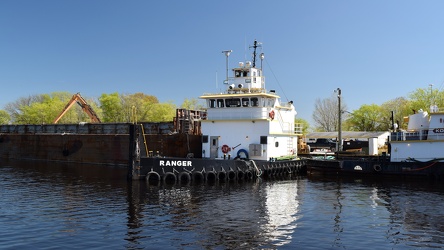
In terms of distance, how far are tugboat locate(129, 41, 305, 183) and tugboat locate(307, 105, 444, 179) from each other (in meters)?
5.20

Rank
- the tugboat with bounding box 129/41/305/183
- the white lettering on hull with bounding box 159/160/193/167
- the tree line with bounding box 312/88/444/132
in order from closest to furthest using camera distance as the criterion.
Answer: the white lettering on hull with bounding box 159/160/193/167
the tugboat with bounding box 129/41/305/183
the tree line with bounding box 312/88/444/132

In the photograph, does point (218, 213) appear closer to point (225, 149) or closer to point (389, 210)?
point (389, 210)

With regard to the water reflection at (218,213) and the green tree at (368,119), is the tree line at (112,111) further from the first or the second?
the water reflection at (218,213)

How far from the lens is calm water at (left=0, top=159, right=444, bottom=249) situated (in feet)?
47.7

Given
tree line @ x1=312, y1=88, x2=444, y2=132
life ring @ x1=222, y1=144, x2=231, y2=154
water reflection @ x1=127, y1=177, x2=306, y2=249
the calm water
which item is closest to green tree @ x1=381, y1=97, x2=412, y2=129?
tree line @ x1=312, y1=88, x2=444, y2=132

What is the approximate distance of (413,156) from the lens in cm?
3238

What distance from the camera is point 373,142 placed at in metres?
48.6

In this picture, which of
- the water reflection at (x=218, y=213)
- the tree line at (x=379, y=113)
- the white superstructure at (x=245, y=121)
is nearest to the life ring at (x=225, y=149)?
the white superstructure at (x=245, y=121)

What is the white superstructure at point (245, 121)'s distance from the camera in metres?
32.4

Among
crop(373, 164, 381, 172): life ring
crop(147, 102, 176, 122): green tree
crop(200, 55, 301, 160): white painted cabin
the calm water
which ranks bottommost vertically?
the calm water

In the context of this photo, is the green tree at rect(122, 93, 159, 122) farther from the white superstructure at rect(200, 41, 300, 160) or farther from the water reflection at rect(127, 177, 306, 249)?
the water reflection at rect(127, 177, 306, 249)

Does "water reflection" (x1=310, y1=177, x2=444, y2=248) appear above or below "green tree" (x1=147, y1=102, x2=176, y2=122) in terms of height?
below

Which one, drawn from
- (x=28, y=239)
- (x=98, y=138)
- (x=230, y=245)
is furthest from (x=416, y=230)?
(x=98, y=138)

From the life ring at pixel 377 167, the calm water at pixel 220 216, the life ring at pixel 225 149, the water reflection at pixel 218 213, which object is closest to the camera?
the calm water at pixel 220 216
